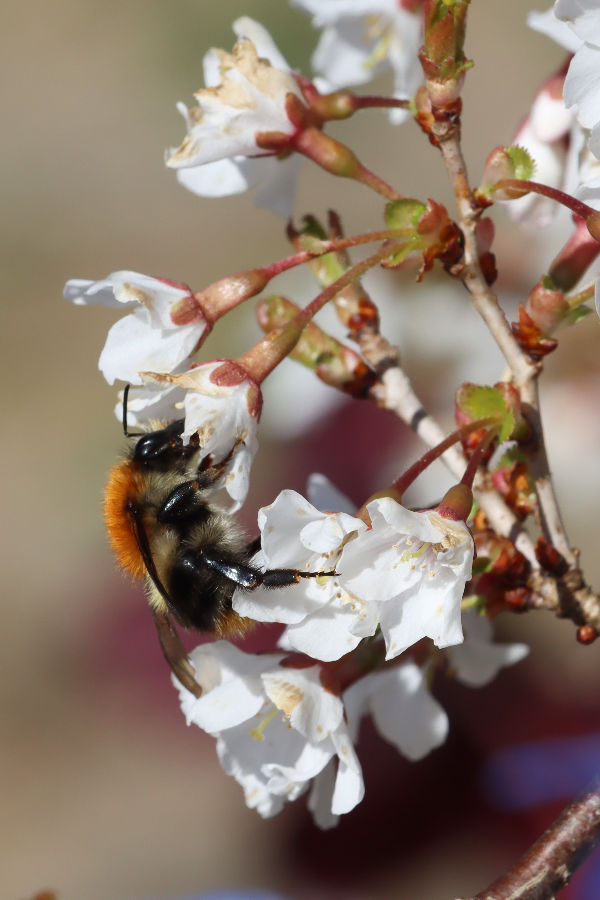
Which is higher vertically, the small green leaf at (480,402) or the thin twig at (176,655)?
the small green leaf at (480,402)

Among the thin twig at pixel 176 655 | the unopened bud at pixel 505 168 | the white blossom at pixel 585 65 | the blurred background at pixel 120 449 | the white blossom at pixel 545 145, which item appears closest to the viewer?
the white blossom at pixel 585 65

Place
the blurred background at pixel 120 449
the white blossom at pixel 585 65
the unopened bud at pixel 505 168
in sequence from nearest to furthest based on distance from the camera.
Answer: the white blossom at pixel 585 65 < the unopened bud at pixel 505 168 < the blurred background at pixel 120 449

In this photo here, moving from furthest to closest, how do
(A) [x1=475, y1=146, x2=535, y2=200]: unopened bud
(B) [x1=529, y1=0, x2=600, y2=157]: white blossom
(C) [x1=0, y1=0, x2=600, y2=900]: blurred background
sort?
(C) [x1=0, y1=0, x2=600, y2=900]: blurred background
(A) [x1=475, y1=146, x2=535, y2=200]: unopened bud
(B) [x1=529, y1=0, x2=600, y2=157]: white blossom

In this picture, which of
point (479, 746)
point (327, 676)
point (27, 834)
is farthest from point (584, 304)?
point (27, 834)

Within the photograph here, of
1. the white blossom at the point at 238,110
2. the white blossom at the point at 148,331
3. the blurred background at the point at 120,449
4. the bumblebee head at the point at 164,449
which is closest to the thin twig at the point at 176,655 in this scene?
the bumblebee head at the point at 164,449

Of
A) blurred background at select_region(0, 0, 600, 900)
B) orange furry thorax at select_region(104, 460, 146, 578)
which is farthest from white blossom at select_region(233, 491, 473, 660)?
blurred background at select_region(0, 0, 600, 900)

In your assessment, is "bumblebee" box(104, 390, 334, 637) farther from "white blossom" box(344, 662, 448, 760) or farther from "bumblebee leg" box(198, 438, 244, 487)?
"white blossom" box(344, 662, 448, 760)

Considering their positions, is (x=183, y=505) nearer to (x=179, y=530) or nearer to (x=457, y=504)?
(x=179, y=530)

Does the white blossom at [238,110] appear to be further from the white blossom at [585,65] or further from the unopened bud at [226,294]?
the white blossom at [585,65]
